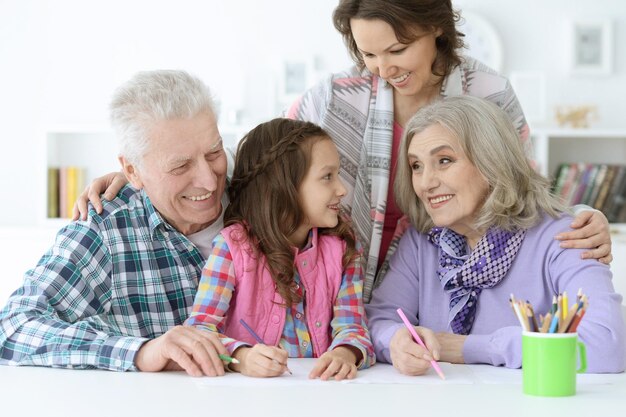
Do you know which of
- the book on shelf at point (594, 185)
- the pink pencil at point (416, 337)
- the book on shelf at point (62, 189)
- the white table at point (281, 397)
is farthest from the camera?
the book on shelf at point (62, 189)

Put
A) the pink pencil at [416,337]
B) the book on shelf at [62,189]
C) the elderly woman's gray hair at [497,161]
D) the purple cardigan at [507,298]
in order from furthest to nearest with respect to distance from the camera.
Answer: the book on shelf at [62,189] → the elderly woman's gray hair at [497,161] → the purple cardigan at [507,298] → the pink pencil at [416,337]

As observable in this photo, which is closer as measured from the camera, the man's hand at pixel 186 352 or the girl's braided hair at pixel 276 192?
the man's hand at pixel 186 352

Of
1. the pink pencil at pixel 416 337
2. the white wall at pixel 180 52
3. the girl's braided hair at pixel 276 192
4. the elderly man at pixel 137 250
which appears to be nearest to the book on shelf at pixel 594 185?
the white wall at pixel 180 52

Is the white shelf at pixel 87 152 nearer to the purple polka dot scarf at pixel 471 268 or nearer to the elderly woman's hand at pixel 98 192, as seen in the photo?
the elderly woman's hand at pixel 98 192

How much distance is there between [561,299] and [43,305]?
39.3 inches

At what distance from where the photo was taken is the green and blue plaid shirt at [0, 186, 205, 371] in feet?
5.78

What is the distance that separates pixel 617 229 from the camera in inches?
196

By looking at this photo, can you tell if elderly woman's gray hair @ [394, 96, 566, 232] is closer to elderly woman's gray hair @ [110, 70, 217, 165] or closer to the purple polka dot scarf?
the purple polka dot scarf

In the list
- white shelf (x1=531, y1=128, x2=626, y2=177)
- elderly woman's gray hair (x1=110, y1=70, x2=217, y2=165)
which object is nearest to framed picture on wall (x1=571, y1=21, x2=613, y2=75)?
white shelf (x1=531, y1=128, x2=626, y2=177)

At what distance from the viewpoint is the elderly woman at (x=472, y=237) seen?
6.57 feet

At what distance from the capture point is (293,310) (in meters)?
2.00

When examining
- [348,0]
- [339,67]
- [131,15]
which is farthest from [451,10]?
[131,15]

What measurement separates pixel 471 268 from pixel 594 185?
3304mm

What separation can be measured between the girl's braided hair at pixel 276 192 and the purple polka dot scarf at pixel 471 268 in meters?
0.22
